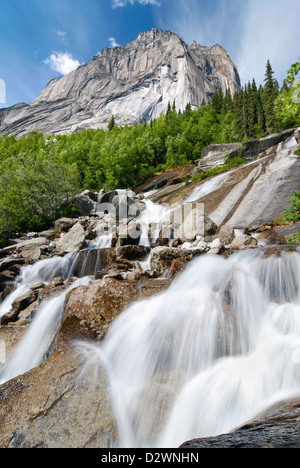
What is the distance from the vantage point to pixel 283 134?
2853cm

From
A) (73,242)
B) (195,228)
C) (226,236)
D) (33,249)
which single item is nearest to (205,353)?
(226,236)

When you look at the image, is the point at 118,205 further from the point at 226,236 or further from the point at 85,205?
the point at 226,236

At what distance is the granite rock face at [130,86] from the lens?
121125 millimetres

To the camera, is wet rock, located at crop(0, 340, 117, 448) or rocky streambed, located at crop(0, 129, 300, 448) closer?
wet rock, located at crop(0, 340, 117, 448)

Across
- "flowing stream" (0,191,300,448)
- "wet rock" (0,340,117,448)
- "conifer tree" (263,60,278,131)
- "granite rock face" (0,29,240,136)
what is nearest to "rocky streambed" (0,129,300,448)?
"wet rock" (0,340,117,448)

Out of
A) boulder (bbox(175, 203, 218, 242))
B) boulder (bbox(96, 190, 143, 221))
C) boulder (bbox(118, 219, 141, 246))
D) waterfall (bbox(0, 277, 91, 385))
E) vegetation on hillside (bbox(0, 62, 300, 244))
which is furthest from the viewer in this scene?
boulder (bbox(96, 190, 143, 221))

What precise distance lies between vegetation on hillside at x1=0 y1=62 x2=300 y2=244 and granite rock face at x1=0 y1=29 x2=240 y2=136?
175ft

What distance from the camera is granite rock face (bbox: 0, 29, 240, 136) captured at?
121 meters

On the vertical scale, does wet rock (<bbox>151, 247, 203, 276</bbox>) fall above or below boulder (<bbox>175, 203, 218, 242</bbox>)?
below

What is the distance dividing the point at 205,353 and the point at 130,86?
158 m

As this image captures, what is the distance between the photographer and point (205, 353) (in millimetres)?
4863

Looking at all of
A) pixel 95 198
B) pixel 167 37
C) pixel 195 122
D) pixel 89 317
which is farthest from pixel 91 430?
pixel 167 37

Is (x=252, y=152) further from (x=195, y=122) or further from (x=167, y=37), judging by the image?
(x=167, y=37)

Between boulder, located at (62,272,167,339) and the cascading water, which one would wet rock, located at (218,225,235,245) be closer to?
the cascading water
